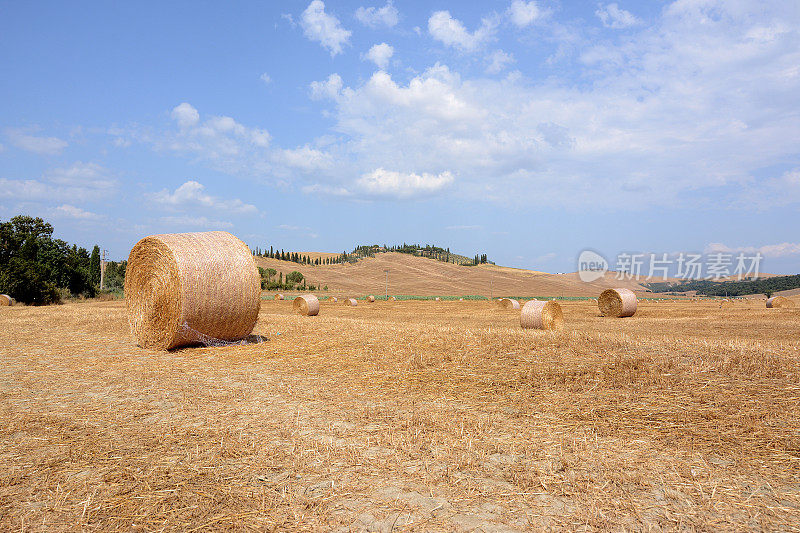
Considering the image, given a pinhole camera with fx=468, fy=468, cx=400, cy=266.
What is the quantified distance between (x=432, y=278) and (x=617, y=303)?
7501cm

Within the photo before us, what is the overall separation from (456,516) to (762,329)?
20844 millimetres

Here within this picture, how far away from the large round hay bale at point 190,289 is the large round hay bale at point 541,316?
11219mm

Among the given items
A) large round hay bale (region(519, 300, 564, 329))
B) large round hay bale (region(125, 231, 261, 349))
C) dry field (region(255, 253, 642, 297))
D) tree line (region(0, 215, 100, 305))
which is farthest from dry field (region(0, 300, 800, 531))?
dry field (region(255, 253, 642, 297))

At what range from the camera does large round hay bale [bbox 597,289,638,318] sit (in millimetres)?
27672

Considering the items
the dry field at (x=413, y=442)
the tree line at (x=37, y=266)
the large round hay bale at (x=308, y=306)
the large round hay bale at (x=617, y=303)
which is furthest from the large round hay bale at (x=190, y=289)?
the tree line at (x=37, y=266)

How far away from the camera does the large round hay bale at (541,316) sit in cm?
1873

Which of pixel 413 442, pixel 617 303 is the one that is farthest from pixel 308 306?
pixel 413 442

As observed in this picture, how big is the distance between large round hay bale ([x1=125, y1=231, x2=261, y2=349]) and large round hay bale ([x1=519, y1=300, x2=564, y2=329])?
11.2 metres

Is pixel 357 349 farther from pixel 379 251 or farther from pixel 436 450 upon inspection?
pixel 379 251

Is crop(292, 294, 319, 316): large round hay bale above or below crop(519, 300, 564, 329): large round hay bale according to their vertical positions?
below

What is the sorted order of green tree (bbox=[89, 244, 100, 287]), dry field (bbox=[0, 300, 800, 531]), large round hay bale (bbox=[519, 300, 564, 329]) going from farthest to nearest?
green tree (bbox=[89, 244, 100, 287]), large round hay bale (bbox=[519, 300, 564, 329]), dry field (bbox=[0, 300, 800, 531])

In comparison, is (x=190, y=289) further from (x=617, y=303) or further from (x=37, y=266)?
(x=37, y=266)

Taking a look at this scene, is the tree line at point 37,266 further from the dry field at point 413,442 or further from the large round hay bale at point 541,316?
the large round hay bale at point 541,316

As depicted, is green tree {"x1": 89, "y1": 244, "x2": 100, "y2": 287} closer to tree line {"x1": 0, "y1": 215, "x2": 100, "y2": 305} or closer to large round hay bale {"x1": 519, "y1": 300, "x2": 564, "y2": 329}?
tree line {"x1": 0, "y1": 215, "x2": 100, "y2": 305}
